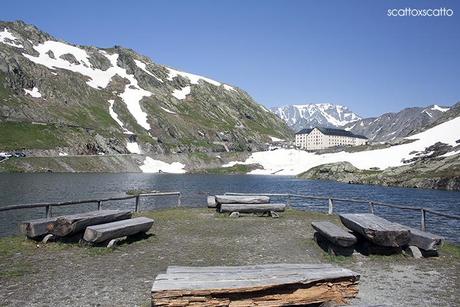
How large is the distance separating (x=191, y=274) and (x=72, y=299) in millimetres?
4465

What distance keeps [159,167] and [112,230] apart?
15755 cm

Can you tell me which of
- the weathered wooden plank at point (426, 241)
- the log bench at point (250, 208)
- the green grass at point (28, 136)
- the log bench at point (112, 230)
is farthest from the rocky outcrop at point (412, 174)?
the green grass at point (28, 136)

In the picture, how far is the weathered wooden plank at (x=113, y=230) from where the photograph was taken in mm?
18312

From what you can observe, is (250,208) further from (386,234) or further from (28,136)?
(28,136)

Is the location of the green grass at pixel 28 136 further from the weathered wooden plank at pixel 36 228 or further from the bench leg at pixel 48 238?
the bench leg at pixel 48 238

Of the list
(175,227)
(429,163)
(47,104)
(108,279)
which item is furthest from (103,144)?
(108,279)

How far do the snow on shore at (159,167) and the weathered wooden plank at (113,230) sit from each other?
148 metres

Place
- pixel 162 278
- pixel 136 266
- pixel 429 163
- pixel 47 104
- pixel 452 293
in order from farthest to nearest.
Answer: pixel 47 104 → pixel 429 163 → pixel 136 266 → pixel 452 293 → pixel 162 278

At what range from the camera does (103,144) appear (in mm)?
171500

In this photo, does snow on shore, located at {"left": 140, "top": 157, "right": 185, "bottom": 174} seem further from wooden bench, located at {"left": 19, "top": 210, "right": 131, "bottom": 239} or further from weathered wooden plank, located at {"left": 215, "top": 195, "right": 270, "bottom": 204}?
wooden bench, located at {"left": 19, "top": 210, "right": 131, "bottom": 239}

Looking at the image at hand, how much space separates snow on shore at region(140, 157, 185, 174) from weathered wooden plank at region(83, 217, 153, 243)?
147623mm

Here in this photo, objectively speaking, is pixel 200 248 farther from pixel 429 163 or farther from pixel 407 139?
pixel 407 139

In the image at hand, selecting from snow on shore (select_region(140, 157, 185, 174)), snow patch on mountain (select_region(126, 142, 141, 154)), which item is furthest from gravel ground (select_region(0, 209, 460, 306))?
snow patch on mountain (select_region(126, 142, 141, 154))

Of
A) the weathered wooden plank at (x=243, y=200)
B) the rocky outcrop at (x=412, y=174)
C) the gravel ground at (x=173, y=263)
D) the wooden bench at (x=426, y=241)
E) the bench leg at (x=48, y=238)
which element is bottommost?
A: the gravel ground at (x=173, y=263)
